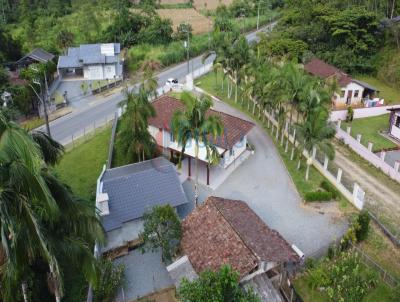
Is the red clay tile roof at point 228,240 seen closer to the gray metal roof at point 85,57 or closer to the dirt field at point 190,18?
the gray metal roof at point 85,57

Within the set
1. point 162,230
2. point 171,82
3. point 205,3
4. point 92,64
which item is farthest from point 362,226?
point 205,3

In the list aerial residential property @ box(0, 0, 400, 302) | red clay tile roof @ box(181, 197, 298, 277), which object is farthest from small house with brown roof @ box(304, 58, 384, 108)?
red clay tile roof @ box(181, 197, 298, 277)

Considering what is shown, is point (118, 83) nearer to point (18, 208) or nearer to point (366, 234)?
point (366, 234)

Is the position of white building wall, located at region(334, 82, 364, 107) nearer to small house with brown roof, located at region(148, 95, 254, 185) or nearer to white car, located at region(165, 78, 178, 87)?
small house with brown roof, located at region(148, 95, 254, 185)

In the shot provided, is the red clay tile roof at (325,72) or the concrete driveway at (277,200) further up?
the red clay tile roof at (325,72)

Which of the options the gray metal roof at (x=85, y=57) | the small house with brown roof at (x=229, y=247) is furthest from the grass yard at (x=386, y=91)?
the gray metal roof at (x=85, y=57)

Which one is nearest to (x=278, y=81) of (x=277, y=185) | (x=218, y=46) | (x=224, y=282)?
(x=277, y=185)
